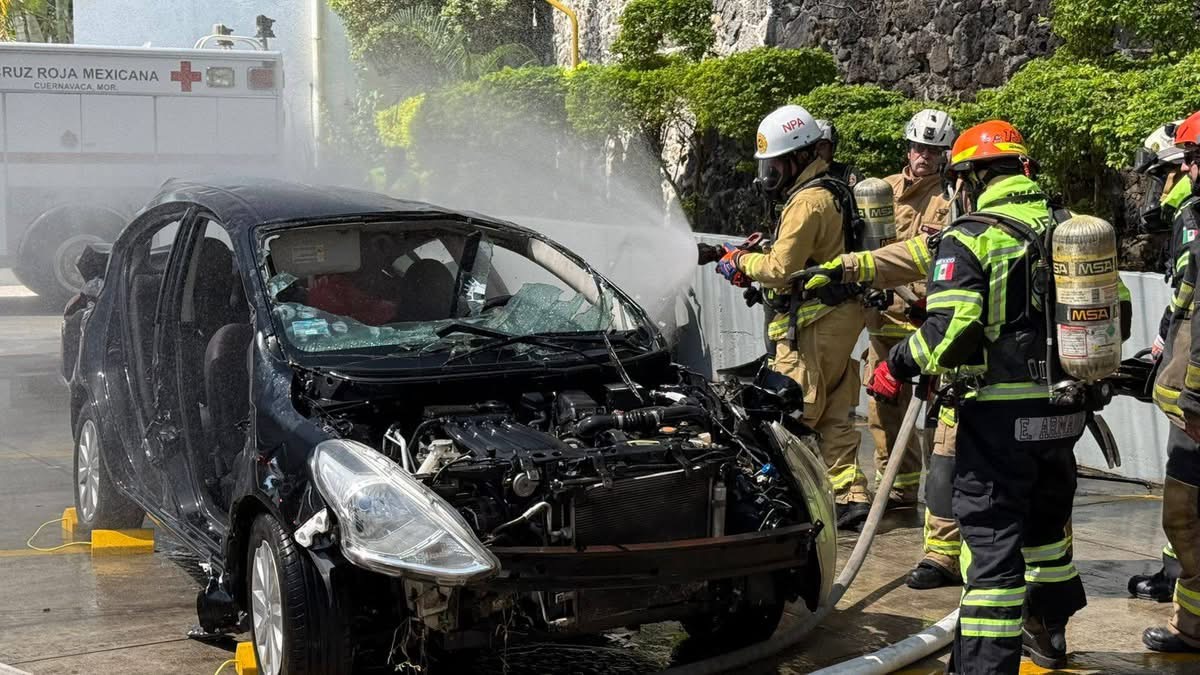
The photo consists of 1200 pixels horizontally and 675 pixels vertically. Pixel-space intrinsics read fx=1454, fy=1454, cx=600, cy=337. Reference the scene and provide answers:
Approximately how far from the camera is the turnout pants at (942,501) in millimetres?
5395

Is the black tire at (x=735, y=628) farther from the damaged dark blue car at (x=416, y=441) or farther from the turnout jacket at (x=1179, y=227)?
the turnout jacket at (x=1179, y=227)

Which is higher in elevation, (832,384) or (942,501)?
(832,384)

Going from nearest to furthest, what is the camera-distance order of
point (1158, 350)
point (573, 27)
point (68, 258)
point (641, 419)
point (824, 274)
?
point (641, 419), point (1158, 350), point (824, 274), point (68, 258), point (573, 27)

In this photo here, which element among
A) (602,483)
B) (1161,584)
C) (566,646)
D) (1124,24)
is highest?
(1124,24)

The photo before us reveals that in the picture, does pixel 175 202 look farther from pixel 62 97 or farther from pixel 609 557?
pixel 62 97

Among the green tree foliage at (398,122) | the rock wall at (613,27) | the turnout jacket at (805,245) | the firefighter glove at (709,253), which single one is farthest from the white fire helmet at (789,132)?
the green tree foliage at (398,122)

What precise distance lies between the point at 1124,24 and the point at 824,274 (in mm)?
5901

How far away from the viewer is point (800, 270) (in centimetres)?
666

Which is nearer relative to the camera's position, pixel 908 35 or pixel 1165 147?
pixel 1165 147

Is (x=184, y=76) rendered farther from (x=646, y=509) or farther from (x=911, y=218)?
(x=646, y=509)

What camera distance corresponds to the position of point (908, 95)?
47.9ft

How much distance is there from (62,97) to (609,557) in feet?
43.3

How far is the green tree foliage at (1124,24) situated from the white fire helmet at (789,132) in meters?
4.71

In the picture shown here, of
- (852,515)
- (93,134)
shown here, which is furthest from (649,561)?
(93,134)
